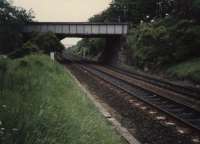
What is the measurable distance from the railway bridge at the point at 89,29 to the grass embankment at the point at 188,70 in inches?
1142

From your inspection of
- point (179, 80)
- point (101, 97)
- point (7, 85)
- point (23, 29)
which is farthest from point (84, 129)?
point (23, 29)

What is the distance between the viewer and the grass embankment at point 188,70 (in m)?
29.1

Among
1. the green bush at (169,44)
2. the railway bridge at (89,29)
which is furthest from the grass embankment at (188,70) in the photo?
the railway bridge at (89,29)

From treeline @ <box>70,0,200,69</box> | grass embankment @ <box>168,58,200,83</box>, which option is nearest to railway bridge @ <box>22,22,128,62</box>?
treeline @ <box>70,0,200,69</box>

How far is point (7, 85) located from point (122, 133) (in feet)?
15.1

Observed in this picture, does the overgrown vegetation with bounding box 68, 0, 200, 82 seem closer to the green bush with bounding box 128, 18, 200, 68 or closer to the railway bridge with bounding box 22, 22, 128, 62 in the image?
the green bush with bounding box 128, 18, 200, 68

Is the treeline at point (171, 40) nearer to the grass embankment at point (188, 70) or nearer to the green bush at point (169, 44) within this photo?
the green bush at point (169, 44)

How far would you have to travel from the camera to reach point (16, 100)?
406 inches

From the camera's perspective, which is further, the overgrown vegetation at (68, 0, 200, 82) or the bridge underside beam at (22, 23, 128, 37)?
the bridge underside beam at (22, 23, 128, 37)

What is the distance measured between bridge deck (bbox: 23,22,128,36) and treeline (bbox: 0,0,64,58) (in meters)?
2.15

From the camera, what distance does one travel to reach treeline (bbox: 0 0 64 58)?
59.1 meters

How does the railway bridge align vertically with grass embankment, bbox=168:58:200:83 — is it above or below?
above

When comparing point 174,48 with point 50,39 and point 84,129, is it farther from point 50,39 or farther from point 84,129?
point 84,129

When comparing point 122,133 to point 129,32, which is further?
point 129,32
